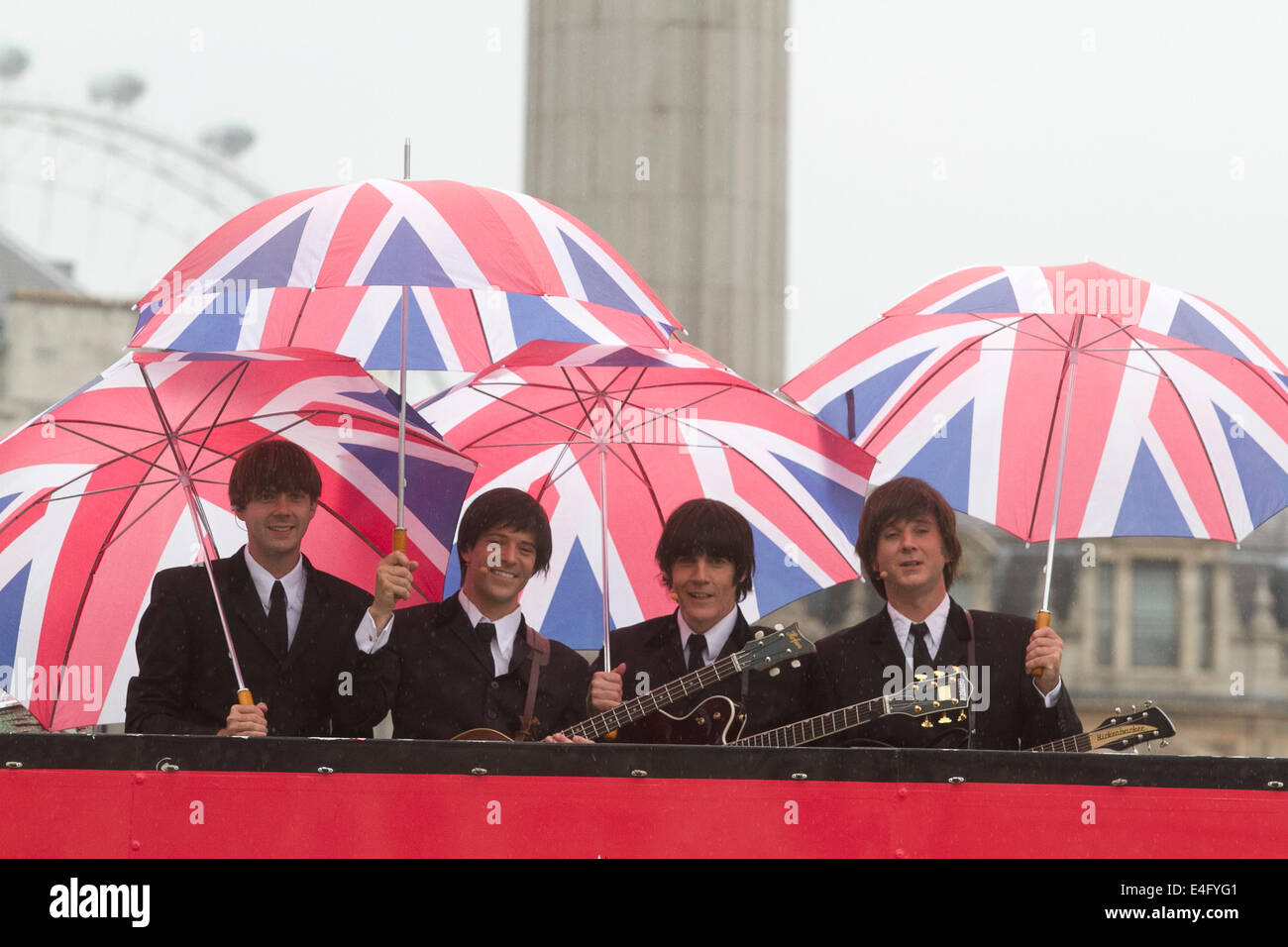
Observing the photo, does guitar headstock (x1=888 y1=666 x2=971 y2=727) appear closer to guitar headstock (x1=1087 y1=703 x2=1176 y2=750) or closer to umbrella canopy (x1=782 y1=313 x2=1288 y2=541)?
guitar headstock (x1=1087 y1=703 x2=1176 y2=750)

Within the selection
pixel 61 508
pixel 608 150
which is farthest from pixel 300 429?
pixel 608 150

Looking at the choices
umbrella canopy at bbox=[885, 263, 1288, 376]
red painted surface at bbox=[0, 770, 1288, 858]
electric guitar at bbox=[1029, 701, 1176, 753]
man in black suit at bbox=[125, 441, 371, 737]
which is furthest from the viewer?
umbrella canopy at bbox=[885, 263, 1288, 376]

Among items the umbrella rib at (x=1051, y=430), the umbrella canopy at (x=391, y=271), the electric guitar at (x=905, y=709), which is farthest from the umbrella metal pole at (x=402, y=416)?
Result: the umbrella rib at (x=1051, y=430)

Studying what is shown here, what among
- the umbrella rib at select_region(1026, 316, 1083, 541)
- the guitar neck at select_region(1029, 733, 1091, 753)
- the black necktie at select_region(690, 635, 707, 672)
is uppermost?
the umbrella rib at select_region(1026, 316, 1083, 541)

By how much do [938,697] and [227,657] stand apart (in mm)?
2631

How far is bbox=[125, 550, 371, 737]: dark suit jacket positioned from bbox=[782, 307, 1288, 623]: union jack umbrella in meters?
2.63

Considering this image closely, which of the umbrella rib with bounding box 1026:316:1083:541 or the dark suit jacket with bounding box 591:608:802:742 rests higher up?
the umbrella rib with bounding box 1026:316:1083:541

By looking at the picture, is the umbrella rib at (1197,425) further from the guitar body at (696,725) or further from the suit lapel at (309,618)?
the suit lapel at (309,618)

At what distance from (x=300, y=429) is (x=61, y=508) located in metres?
1.06

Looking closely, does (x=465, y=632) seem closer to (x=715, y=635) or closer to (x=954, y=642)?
(x=715, y=635)

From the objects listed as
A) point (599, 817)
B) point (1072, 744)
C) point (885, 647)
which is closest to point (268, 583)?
point (599, 817)

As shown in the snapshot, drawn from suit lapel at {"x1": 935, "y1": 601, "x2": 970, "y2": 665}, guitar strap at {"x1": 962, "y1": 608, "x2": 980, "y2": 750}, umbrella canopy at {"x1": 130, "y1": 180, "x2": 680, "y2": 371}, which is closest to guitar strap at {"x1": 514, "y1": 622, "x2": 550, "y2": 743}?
umbrella canopy at {"x1": 130, "y1": 180, "x2": 680, "y2": 371}

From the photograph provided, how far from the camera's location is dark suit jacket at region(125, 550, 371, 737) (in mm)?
6649

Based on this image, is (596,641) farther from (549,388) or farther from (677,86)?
(677,86)
